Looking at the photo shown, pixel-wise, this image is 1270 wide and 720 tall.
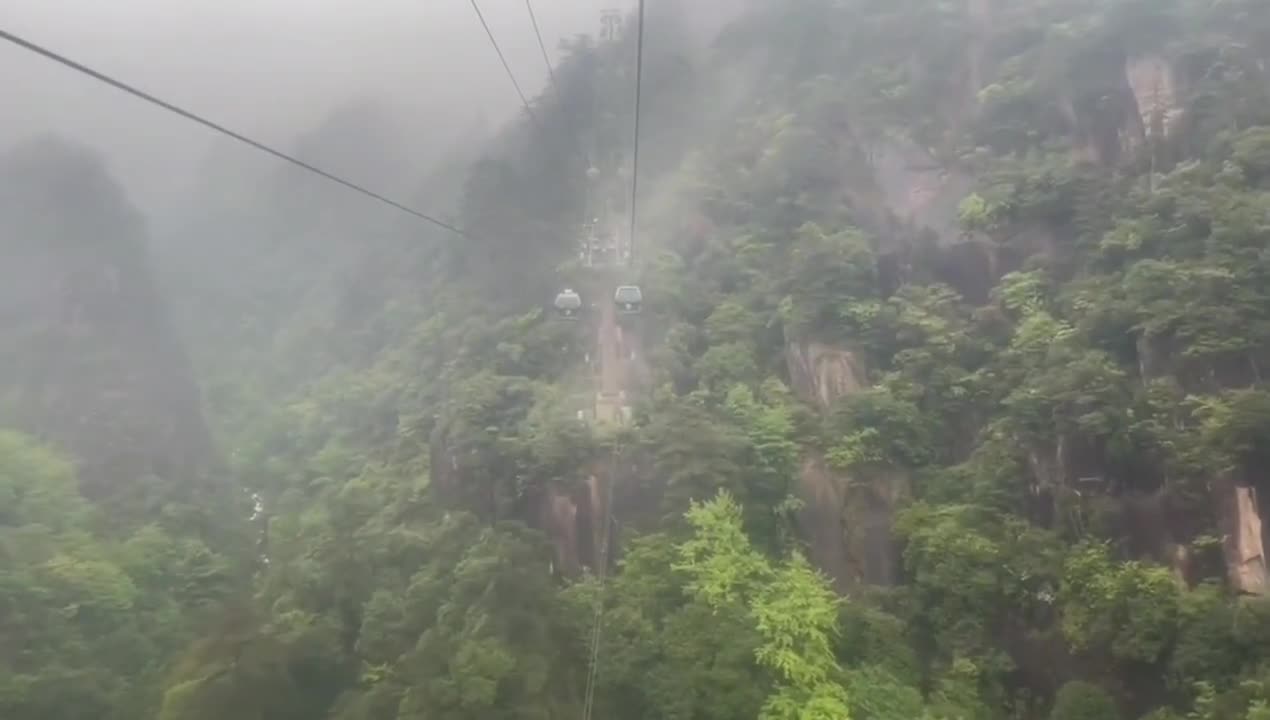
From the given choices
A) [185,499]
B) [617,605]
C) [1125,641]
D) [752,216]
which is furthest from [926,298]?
[185,499]

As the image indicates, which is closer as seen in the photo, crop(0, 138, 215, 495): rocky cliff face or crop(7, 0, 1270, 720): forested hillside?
crop(7, 0, 1270, 720): forested hillside

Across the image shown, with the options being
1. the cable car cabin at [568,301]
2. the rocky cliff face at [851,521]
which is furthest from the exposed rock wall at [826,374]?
the cable car cabin at [568,301]

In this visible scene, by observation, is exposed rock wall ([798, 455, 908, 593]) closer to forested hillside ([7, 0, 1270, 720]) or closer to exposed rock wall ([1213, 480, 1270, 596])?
forested hillside ([7, 0, 1270, 720])

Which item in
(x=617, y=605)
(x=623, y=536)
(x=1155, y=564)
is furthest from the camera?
(x=623, y=536)

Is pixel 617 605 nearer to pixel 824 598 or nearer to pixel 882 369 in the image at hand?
pixel 824 598

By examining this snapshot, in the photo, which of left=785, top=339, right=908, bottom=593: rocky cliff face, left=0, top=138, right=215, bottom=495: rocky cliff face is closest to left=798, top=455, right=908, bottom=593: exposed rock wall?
left=785, top=339, right=908, bottom=593: rocky cliff face
